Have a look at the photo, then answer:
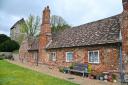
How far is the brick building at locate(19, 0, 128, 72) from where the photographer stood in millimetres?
17703

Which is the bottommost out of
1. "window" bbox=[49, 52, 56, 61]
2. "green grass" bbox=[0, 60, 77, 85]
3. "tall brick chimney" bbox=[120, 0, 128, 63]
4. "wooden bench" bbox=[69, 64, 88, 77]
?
"green grass" bbox=[0, 60, 77, 85]

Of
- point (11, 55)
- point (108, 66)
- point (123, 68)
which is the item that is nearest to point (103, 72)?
point (108, 66)

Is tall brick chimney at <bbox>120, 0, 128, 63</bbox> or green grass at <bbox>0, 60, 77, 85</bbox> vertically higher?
tall brick chimney at <bbox>120, 0, 128, 63</bbox>

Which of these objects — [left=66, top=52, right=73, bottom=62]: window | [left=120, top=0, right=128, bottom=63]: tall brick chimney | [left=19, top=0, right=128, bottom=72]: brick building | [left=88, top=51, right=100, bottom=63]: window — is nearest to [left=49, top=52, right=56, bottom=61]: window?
[left=19, top=0, right=128, bottom=72]: brick building

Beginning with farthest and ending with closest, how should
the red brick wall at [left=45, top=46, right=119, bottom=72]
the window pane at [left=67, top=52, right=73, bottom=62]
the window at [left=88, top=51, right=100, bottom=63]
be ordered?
the window pane at [left=67, top=52, right=73, bottom=62], the window at [left=88, top=51, right=100, bottom=63], the red brick wall at [left=45, top=46, right=119, bottom=72]

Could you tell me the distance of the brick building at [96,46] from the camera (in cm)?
1770

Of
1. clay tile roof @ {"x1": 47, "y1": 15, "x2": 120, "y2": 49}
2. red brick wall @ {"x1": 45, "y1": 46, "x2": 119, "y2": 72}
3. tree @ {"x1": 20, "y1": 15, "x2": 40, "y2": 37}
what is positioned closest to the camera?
red brick wall @ {"x1": 45, "y1": 46, "x2": 119, "y2": 72}

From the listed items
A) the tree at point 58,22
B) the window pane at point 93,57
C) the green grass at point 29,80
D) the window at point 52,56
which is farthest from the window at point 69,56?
the tree at point 58,22

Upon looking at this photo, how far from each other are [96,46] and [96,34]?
2.44 meters

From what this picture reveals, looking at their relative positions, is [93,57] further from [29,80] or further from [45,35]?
[45,35]

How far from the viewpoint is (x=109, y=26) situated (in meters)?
21.5

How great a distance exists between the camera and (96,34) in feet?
73.8

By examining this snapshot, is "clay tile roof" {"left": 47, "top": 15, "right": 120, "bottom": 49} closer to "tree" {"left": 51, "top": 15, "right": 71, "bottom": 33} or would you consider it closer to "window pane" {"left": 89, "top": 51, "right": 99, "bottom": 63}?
"window pane" {"left": 89, "top": 51, "right": 99, "bottom": 63}

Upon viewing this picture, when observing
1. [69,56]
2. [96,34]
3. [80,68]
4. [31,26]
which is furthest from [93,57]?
[31,26]
